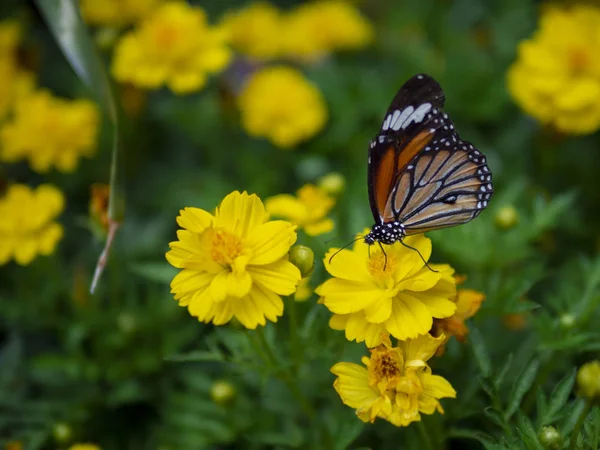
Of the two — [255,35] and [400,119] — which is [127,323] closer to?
[400,119]

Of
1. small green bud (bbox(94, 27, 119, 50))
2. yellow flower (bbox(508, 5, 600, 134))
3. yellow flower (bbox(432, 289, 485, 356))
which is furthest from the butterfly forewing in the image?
small green bud (bbox(94, 27, 119, 50))

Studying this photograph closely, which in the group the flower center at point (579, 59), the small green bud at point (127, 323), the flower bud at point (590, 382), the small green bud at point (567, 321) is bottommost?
the small green bud at point (127, 323)

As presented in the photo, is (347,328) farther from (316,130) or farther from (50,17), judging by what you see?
(316,130)

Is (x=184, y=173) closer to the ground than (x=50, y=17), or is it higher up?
closer to the ground

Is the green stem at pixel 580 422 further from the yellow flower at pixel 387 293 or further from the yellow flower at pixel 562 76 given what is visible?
the yellow flower at pixel 562 76

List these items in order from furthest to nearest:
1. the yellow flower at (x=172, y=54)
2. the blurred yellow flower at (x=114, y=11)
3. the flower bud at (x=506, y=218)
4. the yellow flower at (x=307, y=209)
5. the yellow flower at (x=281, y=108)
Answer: the blurred yellow flower at (x=114, y=11) < the yellow flower at (x=281, y=108) < the yellow flower at (x=172, y=54) < the flower bud at (x=506, y=218) < the yellow flower at (x=307, y=209)

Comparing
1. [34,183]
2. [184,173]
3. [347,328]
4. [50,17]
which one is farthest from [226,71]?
[347,328]

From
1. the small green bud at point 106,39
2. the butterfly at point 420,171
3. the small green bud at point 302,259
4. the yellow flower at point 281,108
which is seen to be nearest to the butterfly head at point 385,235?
the butterfly at point 420,171

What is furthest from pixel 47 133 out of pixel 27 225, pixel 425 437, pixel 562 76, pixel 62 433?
pixel 562 76
